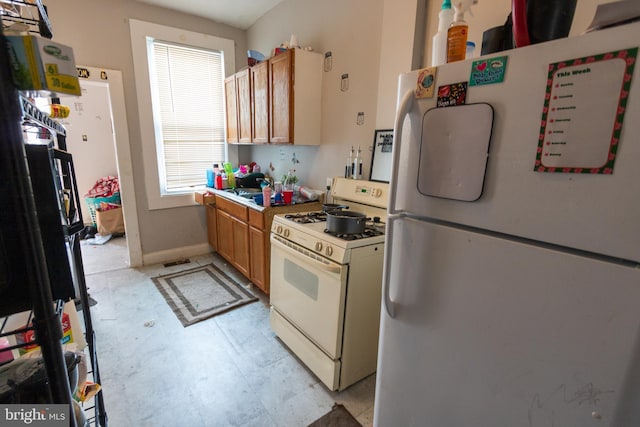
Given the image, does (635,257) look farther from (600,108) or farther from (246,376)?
(246,376)

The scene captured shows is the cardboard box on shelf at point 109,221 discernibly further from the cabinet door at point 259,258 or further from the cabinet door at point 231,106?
the cabinet door at point 259,258

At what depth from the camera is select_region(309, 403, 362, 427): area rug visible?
1551 mm

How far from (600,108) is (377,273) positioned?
1260mm

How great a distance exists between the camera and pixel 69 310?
1886mm

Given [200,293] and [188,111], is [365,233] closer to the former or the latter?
[200,293]

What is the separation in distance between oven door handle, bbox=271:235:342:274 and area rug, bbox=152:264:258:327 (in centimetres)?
105

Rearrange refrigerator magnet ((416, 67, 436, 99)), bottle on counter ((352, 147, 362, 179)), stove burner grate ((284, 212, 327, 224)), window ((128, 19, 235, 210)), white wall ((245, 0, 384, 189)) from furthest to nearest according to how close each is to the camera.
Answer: window ((128, 19, 235, 210))
bottle on counter ((352, 147, 362, 179))
white wall ((245, 0, 384, 189))
stove burner grate ((284, 212, 327, 224))
refrigerator magnet ((416, 67, 436, 99))

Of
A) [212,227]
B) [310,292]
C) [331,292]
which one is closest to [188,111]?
[212,227]

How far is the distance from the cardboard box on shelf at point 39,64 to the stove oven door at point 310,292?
1.29 meters

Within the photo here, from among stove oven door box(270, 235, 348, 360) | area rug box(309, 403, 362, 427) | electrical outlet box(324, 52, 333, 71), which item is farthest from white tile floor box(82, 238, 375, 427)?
electrical outlet box(324, 52, 333, 71)

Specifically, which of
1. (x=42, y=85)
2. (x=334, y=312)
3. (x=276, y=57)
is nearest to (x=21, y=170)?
(x=42, y=85)

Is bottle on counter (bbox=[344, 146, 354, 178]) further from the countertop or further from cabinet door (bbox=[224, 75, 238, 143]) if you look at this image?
cabinet door (bbox=[224, 75, 238, 143])

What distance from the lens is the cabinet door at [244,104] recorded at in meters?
3.13

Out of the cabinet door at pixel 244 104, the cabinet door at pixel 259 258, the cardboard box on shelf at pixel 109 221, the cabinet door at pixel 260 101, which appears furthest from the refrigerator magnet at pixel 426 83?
the cardboard box on shelf at pixel 109 221
